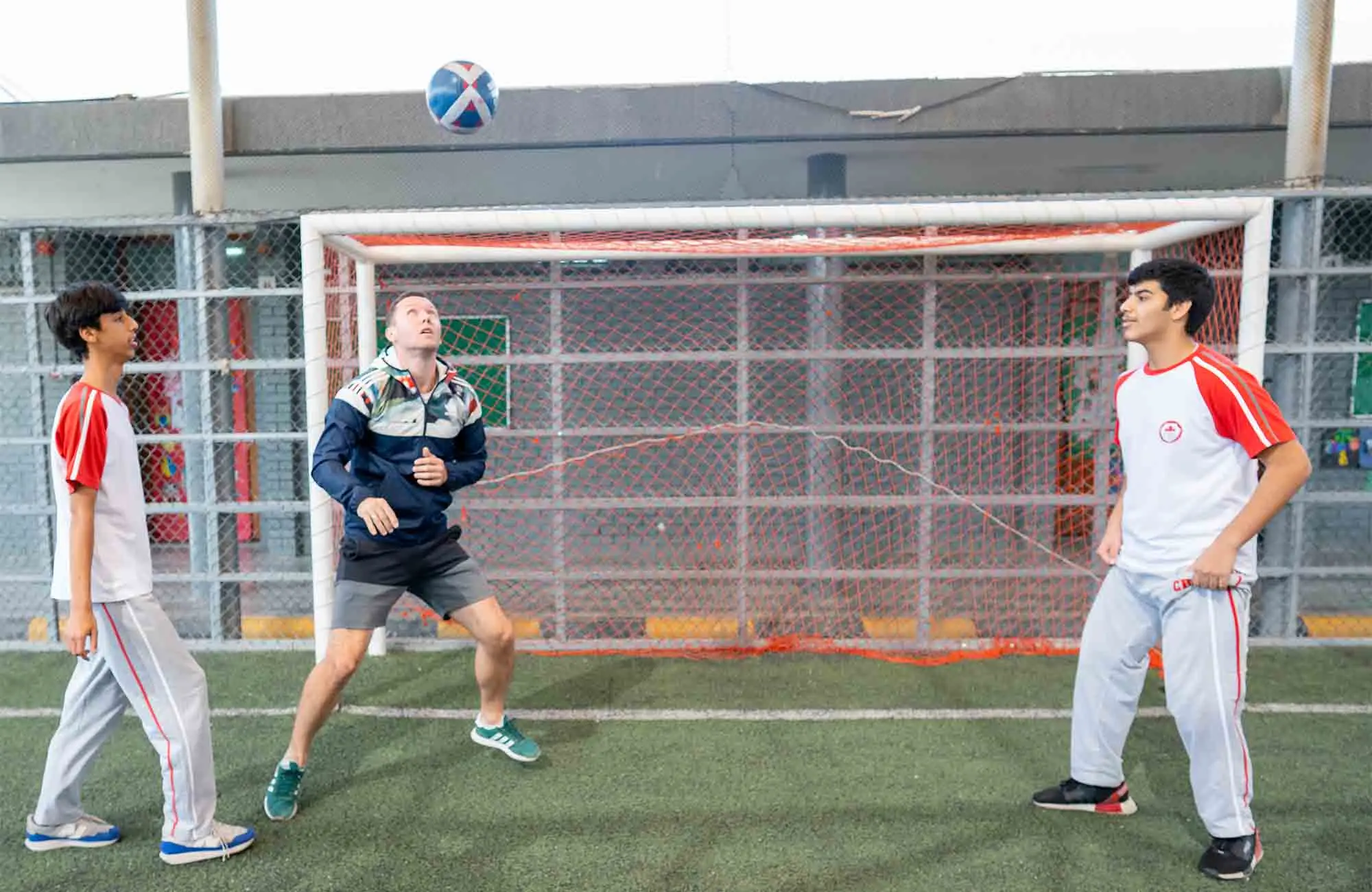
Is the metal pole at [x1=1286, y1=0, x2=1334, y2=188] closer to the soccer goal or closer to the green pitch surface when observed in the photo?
the soccer goal

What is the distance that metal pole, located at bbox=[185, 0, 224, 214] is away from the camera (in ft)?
17.9

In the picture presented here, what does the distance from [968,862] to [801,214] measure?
2613 millimetres

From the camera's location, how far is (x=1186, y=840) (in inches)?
126

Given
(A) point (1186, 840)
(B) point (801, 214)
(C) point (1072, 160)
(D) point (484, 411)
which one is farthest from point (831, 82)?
(A) point (1186, 840)

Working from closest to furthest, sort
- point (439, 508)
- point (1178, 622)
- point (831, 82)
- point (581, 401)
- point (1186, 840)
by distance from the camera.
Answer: point (1178, 622) → point (1186, 840) → point (439, 508) → point (831, 82) → point (581, 401)

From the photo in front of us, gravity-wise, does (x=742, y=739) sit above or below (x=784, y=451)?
below

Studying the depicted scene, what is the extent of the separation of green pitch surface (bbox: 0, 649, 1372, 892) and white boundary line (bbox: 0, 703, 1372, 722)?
0.07 ft

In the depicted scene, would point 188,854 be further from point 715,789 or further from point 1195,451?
point 1195,451

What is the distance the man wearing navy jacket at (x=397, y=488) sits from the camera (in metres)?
3.33

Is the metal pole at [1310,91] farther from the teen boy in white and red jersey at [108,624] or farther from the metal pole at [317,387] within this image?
the teen boy in white and red jersey at [108,624]

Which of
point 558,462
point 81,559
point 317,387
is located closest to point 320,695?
point 81,559

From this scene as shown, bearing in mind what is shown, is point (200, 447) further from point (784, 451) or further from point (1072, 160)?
point (1072, 160)

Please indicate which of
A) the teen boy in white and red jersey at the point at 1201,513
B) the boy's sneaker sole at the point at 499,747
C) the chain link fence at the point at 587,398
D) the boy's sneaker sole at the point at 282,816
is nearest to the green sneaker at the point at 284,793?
the boy's sneaker sole at the point at 282,816

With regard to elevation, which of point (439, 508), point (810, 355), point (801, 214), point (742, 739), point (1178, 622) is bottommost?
point (742, 739)
